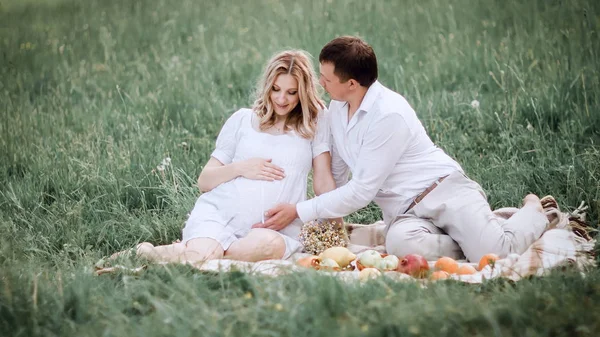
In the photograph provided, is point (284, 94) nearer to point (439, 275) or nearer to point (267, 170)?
point (267, 170)

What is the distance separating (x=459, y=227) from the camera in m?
4.95

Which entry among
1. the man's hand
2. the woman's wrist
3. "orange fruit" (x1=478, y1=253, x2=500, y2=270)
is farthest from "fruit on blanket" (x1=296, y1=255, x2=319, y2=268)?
"orange fruit" (x1=478, y1=253, x2=500, y2=270)

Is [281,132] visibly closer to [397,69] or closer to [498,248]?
[498,248]

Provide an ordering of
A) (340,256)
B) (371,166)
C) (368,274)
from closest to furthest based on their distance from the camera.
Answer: (368,274) → (340,256) → (371,166)

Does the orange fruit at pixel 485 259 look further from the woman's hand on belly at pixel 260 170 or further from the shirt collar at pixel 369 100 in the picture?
the woman's hand on belly at pixel 260 170

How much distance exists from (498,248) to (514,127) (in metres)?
2.44

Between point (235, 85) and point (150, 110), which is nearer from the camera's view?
point (150, 110)

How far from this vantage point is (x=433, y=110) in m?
7.50

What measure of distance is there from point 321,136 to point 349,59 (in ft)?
2.04

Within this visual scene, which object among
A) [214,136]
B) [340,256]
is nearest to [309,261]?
[340,256]

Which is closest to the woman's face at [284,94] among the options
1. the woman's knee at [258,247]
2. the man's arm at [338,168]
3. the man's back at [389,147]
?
the man's back at [389,147]

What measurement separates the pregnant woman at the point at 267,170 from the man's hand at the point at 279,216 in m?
0.08

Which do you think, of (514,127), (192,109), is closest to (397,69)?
(514,127)

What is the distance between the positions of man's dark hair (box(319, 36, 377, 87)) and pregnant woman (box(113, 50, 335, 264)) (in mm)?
259
